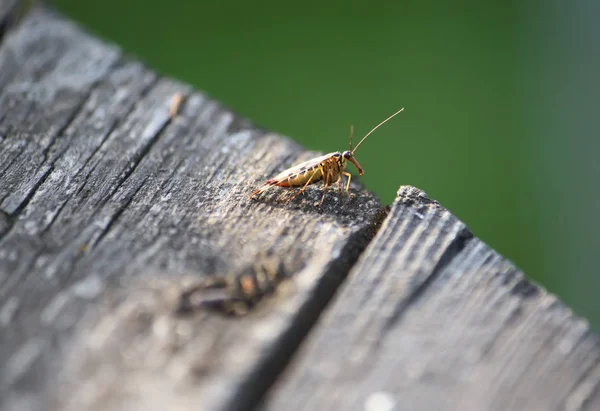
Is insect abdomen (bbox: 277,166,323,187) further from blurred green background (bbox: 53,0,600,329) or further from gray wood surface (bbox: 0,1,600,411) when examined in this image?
blurred green background (bbox: 53,0,600,329)

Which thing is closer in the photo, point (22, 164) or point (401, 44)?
point (22, 164)

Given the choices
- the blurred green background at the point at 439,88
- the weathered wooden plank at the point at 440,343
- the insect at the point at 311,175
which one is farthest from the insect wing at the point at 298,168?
the blurred green background at the point at 439,88

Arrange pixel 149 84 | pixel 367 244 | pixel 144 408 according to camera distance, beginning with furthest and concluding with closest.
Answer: pixel 149 84 → pixel 367 244 → pixel 144 408

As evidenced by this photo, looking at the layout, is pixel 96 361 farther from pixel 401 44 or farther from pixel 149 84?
pixel 401 44

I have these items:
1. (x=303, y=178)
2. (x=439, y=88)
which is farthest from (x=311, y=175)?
(x=439, y=88)

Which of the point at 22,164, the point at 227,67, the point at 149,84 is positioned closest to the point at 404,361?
the point at 22,164

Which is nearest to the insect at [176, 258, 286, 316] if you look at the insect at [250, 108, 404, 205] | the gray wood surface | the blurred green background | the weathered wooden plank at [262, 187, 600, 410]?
the gray wood surface

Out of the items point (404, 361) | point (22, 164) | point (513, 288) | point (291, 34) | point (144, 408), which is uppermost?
point (291, 34)
